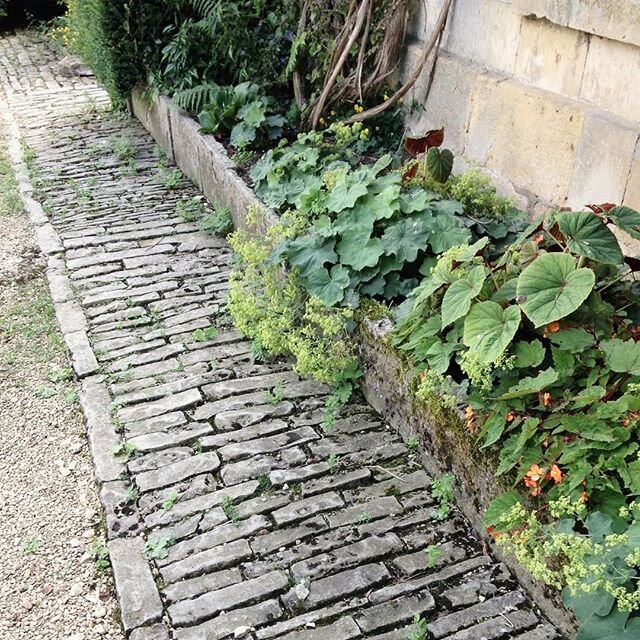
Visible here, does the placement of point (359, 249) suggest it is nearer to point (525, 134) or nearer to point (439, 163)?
point (439, 163)

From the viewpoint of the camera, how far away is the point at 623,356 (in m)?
2.86

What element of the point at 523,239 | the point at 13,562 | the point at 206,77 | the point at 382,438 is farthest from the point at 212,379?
the point at 206,77

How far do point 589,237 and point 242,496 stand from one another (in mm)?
1917

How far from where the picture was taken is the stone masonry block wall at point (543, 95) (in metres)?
3.79

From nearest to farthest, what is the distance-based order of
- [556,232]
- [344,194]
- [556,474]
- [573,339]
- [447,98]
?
[556,474]
[573,339]
[556,232]
[344,194]
[447,98]

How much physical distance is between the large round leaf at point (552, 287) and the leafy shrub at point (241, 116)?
366 cm

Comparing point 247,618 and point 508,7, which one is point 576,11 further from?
point 247,618

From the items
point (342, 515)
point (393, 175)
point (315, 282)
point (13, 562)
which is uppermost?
point (393, 175)

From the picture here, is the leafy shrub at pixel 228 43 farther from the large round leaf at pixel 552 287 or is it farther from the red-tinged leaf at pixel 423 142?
the large round leaf at pixel 552 287

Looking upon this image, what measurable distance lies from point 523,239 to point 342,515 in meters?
1.51

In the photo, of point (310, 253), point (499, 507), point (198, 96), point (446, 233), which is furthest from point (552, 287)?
point (198, 96)

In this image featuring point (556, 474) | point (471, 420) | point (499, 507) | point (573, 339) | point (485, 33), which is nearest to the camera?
point (556, 474)

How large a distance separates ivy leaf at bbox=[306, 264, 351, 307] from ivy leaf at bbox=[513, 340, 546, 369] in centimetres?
123

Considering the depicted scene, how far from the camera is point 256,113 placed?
627 cm
